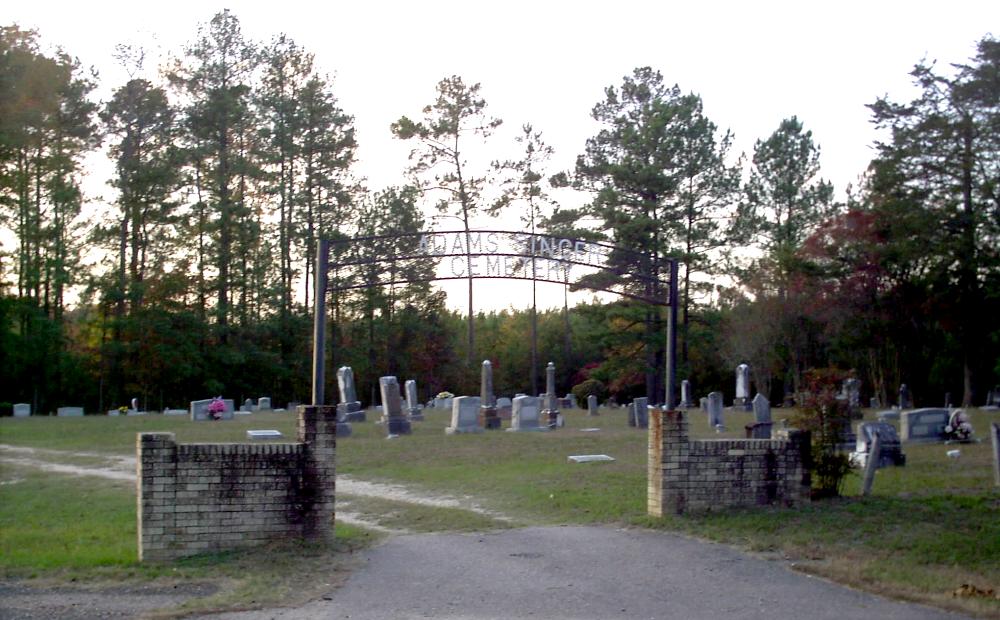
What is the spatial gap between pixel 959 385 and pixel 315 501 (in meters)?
45.5

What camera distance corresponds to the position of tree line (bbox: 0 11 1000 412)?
36.9 metres

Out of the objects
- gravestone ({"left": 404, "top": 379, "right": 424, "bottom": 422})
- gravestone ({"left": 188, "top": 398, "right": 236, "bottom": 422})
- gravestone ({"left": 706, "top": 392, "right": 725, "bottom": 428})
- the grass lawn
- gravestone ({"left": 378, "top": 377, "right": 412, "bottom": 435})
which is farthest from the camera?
gravestone ({"left": 188, "top": 398, "right": 236, "bottom": 422})

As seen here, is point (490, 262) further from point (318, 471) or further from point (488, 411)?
point (488, 411)

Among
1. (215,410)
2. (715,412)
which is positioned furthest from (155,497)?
(215,410)

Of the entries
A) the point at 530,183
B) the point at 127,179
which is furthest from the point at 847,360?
the point at 127,179

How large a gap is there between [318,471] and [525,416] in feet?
64.6

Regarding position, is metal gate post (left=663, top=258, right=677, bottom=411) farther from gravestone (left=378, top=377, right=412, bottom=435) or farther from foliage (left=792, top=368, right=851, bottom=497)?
gravestone (left=378, top=377, right=412, bottom=435)

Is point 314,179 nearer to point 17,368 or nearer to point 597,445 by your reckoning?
point 17,368

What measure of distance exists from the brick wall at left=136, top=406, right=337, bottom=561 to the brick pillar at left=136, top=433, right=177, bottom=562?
0.01 m

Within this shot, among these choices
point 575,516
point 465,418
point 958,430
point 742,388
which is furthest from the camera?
point 742,388

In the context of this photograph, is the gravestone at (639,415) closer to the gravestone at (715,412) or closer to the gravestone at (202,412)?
the gravestone at (715,412)

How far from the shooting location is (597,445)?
2317 cm

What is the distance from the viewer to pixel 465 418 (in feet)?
92.6

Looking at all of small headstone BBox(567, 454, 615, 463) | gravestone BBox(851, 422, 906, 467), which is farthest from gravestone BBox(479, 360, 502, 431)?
gravestone BBox(851, 422, 906, 467)
